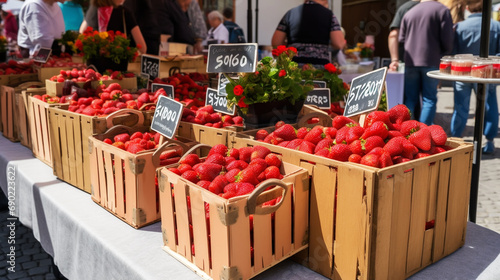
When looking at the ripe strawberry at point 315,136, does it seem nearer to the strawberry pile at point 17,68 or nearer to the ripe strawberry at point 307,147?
the ripe strawberry at point 307,147

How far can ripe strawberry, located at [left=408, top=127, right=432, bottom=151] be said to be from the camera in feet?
5.57

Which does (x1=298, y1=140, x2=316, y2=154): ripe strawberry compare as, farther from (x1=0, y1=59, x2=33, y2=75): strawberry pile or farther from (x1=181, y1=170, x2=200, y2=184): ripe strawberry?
(x1=0, y1=59, x2=33, y2=75): strawberry pile

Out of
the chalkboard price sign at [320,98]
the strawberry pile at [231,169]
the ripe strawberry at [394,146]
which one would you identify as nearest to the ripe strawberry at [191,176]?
the strawberry pile at [231,169]

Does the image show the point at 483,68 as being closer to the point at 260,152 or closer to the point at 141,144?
the point at 260,152

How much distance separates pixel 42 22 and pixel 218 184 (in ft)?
14.4

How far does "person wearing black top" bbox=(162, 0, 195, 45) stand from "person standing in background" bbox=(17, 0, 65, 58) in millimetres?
1274

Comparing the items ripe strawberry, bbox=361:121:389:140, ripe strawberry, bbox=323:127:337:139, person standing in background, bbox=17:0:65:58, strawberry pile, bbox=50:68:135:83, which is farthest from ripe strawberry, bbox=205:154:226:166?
person standing in background, bbox=17:0:65:58

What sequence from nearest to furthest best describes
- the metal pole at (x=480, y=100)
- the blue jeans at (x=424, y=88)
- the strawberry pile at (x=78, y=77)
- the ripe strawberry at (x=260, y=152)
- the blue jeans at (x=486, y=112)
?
the ripe strawberry at (x=260, y=152) → the metal pole at (x=480, y=100) → the strawberry pile at (x=78, y=77) → the blue jeans at (x=424, y=88) → the blue jeans at (x=486, y=112)

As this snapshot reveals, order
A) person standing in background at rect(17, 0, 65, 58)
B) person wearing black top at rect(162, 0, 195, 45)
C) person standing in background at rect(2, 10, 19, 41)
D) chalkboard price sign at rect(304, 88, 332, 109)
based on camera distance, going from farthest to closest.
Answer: person standing in background at rect(2, 10, 19, 41), person wearing black top at rect(162, 0, 195, 45), person standing in background at rect(17, 0, 65, 58), chalkboard price sign at rect(304, 88, 332, 109)

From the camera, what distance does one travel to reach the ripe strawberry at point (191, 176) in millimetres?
1685

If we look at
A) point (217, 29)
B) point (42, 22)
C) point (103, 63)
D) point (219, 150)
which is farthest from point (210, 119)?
point (217, 29)

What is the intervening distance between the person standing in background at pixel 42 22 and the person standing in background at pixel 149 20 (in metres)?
0.84

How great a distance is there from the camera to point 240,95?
Result: 230cm

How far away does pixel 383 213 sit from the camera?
59.5 inches
